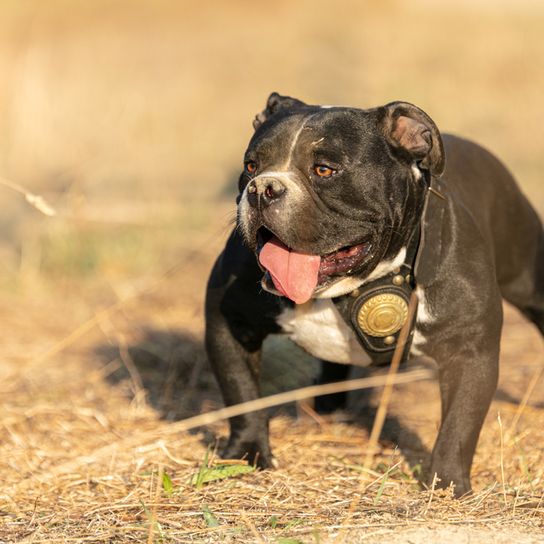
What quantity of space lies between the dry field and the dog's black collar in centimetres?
55

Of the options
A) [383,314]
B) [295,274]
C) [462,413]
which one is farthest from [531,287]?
[295,274]

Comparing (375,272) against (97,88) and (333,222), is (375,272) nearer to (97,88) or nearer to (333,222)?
(333,222)

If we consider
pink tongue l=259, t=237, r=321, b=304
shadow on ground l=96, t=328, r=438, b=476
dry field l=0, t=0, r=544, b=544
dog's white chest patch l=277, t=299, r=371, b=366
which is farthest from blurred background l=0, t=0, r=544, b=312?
pink tongue l=259, t=237, r=321, b=304

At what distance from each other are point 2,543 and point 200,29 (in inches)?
727

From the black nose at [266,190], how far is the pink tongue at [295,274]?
0.80 feet

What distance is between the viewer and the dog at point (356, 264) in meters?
4.04

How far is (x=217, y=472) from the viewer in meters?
4.27

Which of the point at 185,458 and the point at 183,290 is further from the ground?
the point at 185,458

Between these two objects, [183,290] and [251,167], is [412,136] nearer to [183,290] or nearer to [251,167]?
[251,167]

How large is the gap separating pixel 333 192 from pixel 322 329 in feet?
2.11

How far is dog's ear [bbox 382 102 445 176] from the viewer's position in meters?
4.13

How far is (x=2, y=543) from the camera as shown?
357 cm

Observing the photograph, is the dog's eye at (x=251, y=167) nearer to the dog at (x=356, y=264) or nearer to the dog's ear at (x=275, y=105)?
the dog at (x=356, y=264)

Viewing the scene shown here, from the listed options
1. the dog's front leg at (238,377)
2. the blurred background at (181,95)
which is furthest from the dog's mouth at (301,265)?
the blurred background at (181,95)
